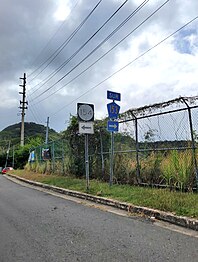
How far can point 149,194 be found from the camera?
7938 millimetres

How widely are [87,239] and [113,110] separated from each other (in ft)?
19.8

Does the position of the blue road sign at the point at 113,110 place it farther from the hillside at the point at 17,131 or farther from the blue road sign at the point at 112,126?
the hillside at the point at 17,131

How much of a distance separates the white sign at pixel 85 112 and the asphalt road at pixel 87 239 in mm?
3903

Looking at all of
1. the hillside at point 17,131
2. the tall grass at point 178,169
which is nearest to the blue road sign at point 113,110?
the tall grass at point 178,169

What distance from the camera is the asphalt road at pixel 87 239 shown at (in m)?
4.20

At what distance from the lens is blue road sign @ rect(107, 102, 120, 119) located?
10391 mm

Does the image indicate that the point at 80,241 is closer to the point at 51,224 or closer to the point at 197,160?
the point at 51,224

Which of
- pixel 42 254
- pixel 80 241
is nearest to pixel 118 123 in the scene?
pixel 80 241

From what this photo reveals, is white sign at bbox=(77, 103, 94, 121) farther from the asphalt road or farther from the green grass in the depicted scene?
the asphalt road

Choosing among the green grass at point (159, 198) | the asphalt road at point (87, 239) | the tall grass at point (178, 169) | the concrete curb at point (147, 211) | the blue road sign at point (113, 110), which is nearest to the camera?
the asphalt road at point (87, 239)

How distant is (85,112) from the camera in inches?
411

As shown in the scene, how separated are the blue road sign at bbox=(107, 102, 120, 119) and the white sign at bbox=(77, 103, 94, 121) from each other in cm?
63

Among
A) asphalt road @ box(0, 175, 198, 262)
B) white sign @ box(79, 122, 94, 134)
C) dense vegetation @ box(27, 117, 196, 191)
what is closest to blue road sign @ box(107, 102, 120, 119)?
white sign @ box(79, 122, 94, 134)

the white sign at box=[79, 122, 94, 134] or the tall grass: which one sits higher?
the white sign at box=[79, 122, 94, 134]
